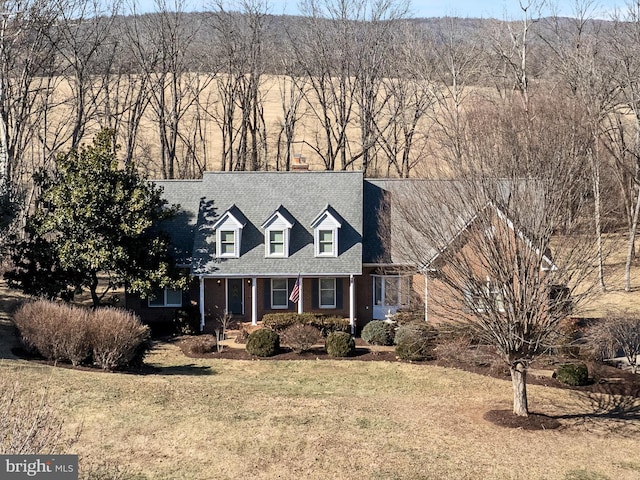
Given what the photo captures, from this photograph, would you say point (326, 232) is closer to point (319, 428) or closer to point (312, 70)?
point (319, 428)

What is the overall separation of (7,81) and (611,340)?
3456 cm

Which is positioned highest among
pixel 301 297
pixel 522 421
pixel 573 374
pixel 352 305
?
pixel 301 297

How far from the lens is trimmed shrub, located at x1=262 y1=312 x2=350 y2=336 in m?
32.4

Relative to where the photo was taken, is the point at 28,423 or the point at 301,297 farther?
the point at 301,297

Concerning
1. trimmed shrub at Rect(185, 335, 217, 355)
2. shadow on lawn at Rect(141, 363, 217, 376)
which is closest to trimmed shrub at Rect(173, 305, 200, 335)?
trimmed shrub at Rect(185, 335, 217, 355)

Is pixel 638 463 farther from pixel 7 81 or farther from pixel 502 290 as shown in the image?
pixel 7 81

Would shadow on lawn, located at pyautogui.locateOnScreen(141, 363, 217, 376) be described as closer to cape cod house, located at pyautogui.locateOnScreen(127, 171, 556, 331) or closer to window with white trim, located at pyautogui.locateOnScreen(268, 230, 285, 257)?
cape cod house, located at pyautogui.locateOnScreen(127, 171, 556, 331)

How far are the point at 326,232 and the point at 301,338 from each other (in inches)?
246

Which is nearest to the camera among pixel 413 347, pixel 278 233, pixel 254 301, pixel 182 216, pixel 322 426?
pixel 322 426

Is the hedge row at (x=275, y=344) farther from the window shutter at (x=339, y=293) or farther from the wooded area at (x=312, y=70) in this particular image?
the wooded area at (x=312, y=70)

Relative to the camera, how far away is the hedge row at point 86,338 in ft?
81.8

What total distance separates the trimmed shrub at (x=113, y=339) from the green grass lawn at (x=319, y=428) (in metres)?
0.97

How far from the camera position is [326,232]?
3453cm

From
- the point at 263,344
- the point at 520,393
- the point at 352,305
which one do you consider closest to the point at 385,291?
the point at 352,305
